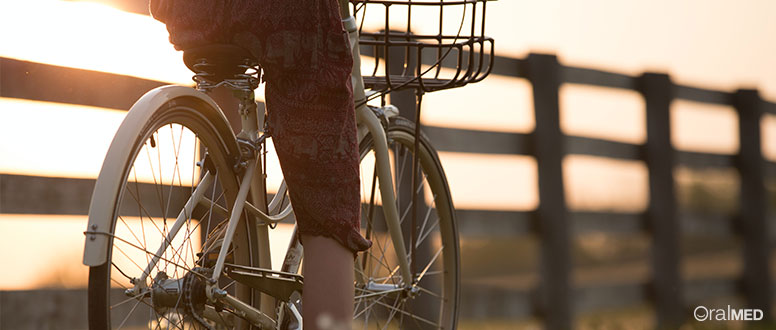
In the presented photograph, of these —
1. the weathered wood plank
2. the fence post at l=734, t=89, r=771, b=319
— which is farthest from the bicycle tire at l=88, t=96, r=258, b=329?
the fence post at l=734, t=89, r=771, b=319

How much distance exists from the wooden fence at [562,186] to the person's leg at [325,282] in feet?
4.49

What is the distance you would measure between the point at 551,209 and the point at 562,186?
0.13 metres

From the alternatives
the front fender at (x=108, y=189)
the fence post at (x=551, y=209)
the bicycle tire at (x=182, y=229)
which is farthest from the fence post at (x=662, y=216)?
the front fender at (x=108, y=189)

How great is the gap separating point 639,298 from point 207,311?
3.90 m

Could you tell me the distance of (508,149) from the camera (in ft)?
13.6

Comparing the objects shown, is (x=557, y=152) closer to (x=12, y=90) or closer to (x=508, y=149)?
(x=508, y=149)

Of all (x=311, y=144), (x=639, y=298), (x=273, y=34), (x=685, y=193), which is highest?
(x=273, y=34)

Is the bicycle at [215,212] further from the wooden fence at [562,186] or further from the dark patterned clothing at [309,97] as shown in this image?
the wooden fence at [562,186]

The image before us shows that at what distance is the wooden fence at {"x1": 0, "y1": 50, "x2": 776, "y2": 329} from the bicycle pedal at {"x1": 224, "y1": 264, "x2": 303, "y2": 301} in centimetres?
117

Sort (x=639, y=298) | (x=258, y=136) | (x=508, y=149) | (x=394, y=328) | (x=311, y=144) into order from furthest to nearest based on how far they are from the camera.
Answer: (x=639, y=298)
(x=508, y=149)
(x=394, y=328)
(x=258, y=136)
(x=311, y=144)

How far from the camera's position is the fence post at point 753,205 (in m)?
5.73

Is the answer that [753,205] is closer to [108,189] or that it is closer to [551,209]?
[551,209]

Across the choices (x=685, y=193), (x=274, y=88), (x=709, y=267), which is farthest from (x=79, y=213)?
(x=709, y=267)

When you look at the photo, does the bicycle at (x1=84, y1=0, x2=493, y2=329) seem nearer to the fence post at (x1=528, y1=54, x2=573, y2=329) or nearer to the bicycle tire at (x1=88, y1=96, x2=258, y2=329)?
Result: the bicycle tire at (x1=88, y1=96, x2=258, y2=329)
